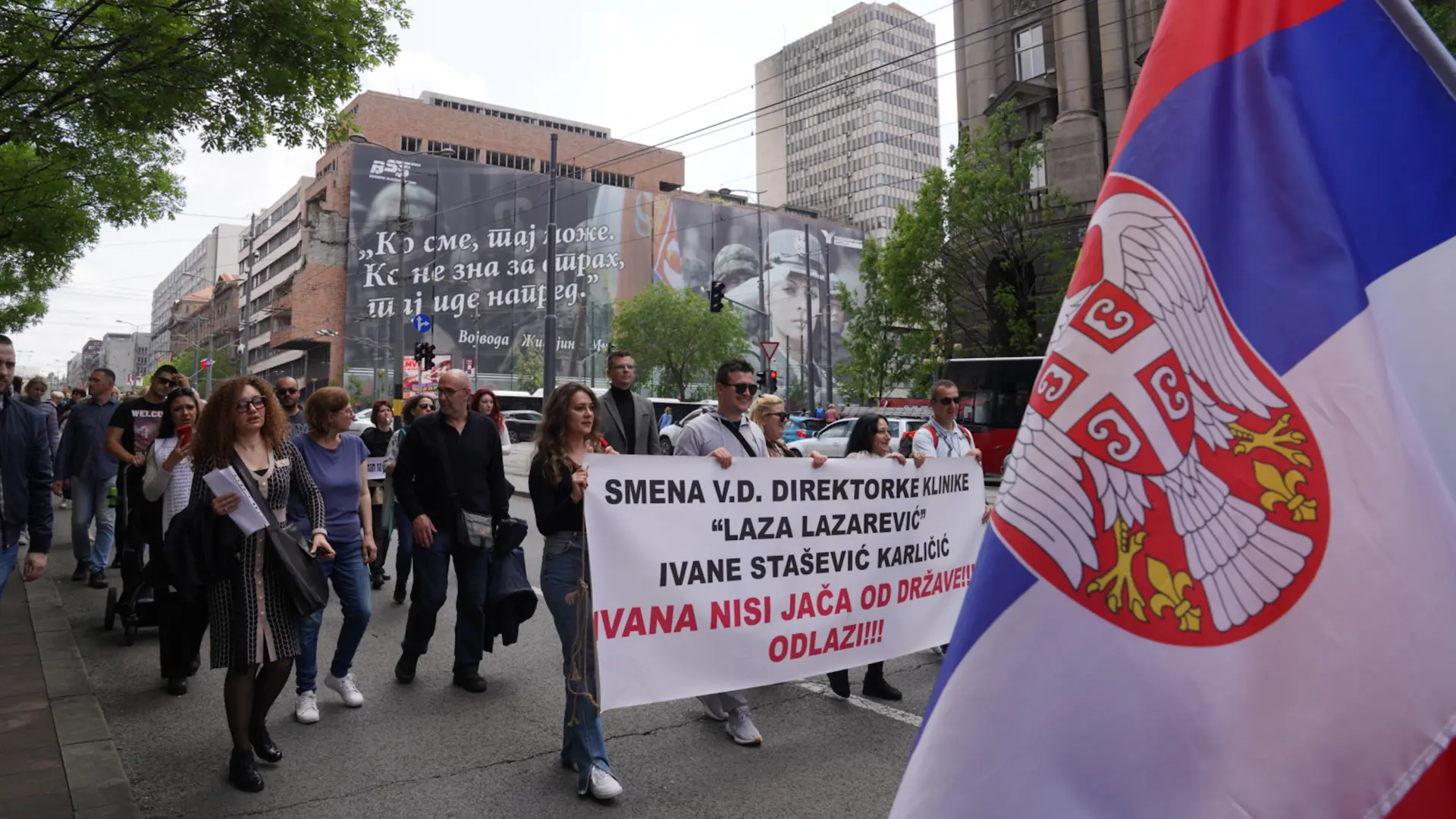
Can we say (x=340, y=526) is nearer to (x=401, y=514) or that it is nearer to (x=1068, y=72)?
(x=401, y=514)

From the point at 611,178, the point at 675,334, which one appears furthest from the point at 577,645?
the point at 611,178

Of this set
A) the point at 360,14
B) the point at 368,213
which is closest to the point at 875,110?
the point at 368,213

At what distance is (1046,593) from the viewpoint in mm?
1410

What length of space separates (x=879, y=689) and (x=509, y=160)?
289ft

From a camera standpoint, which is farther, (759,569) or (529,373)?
(529,373)

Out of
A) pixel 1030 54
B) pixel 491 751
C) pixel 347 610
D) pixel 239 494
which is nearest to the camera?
pixel 239 494

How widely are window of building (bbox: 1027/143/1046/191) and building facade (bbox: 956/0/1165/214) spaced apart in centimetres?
9

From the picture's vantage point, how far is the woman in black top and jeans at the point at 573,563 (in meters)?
4.07

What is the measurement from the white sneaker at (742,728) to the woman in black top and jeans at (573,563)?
699mm

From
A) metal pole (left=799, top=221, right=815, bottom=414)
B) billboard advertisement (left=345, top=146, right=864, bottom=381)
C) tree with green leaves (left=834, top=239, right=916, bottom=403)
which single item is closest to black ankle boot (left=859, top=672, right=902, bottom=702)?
tree with green leaves (left=834, top=239, right=916, bottom=403)

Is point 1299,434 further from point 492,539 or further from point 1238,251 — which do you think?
point 492,539

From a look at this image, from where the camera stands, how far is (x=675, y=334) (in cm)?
6216

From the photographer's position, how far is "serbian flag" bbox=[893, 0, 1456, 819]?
4.32 feet

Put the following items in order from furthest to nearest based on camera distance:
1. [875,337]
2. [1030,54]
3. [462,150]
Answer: [462,150] → [875,337] → [1030,54]
